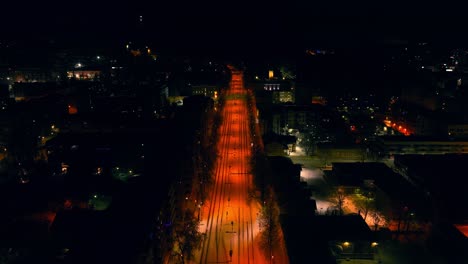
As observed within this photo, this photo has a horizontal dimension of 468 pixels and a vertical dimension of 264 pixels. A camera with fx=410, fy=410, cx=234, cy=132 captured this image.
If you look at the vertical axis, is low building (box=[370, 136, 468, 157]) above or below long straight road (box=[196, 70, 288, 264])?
above

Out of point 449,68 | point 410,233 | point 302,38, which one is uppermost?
point 302,38

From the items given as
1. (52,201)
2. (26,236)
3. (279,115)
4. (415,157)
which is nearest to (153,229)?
(26,236)

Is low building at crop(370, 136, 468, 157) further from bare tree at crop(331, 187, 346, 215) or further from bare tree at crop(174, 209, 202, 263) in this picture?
bare tree at crop(174, 209, 202, 263)

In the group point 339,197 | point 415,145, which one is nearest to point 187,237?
point 339,197

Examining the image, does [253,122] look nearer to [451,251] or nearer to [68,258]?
[451,251]

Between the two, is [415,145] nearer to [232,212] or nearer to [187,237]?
[232,212]

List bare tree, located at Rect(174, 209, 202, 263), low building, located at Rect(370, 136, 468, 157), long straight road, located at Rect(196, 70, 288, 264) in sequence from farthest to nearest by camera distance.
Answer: low building, located at Rect(370, 136, 468, 157) → long straight road, located at Rect(196, 70, 288, 264) → bare tree, located at Rect(174, 209, 202, 263)

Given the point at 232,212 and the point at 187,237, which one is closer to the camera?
the point at 187,237

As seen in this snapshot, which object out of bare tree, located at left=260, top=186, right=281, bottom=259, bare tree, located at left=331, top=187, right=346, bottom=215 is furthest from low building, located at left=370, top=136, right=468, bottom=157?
bare tree, located at left=260, top=186, right=281, bottom=259
